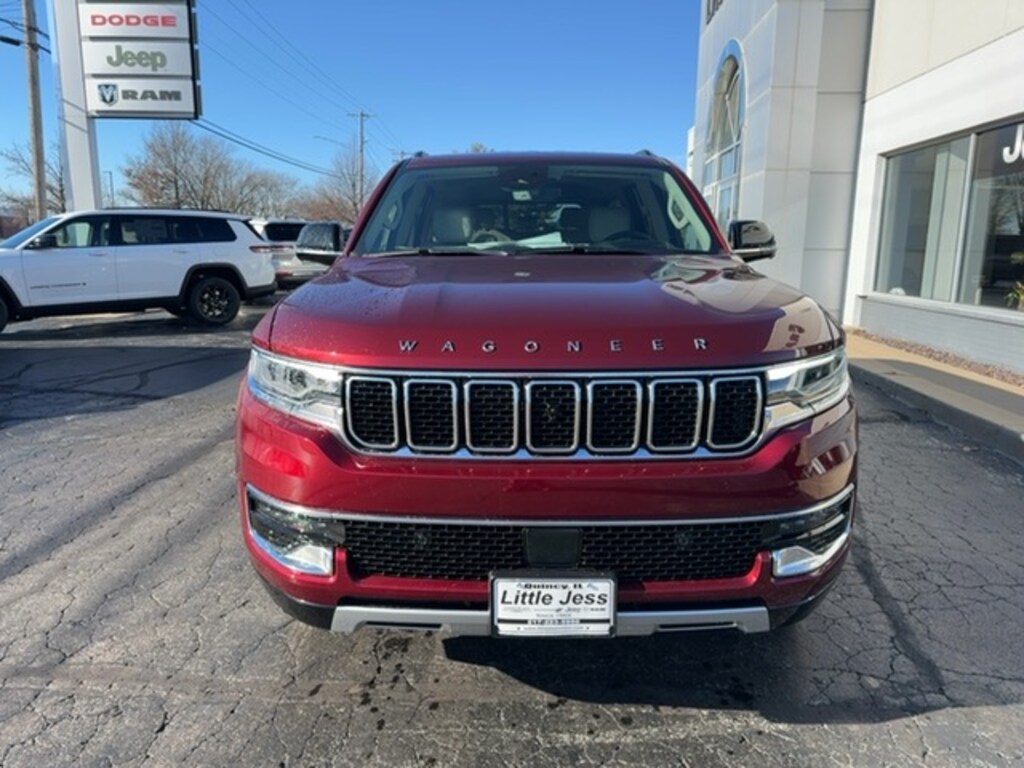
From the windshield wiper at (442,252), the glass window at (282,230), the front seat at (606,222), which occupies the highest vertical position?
the glass window at (282,230)

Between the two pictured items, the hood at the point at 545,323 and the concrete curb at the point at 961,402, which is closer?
the hood at the point at 545,323

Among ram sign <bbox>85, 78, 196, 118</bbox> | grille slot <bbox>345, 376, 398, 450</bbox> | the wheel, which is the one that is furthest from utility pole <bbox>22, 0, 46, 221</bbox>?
grille slot <bbox>345, 376, 398, 450</bbox>

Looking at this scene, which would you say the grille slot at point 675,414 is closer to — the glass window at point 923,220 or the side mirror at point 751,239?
the side mirror at point 751,239

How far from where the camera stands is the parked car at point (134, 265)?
10852mm

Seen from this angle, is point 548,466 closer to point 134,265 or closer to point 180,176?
point 134,265

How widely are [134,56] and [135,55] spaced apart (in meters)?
0.03

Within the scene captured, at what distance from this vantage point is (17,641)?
2840mm

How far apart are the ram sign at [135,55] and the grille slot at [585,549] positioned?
654 inches

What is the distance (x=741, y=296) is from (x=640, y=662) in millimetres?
1410

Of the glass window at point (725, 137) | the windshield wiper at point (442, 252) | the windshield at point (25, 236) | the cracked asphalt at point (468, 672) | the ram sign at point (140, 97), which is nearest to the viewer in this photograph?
the cracked asphalt at point (468, 672)

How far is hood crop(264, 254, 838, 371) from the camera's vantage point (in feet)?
6.61

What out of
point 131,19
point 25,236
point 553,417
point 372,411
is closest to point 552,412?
point 553,417

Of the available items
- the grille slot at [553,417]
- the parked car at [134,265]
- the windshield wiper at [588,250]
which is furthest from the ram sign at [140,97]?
the grille slot at [553,417]

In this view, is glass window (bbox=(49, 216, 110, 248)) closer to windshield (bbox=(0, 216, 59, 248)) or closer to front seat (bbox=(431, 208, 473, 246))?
windshield (bbox=(0, 216, 59, 248))
